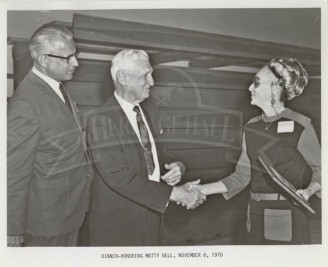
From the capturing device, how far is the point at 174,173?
159 cm

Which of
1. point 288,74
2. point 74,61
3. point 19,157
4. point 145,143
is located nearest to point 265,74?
point 288,74

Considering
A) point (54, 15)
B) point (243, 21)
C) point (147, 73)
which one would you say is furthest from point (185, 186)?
point (54, 15)

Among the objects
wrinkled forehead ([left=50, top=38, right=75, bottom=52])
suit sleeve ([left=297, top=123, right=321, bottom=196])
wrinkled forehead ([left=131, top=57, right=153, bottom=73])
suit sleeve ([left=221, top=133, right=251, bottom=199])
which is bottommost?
suit sleeve ([left=221, top=133, right=251, bottom=199])

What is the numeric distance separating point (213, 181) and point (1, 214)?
90 cm

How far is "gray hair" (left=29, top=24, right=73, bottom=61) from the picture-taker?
5.14 ft

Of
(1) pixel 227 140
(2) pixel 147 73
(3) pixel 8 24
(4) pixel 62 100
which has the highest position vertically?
(3) pixel 8 24

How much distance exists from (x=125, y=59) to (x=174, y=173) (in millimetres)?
513

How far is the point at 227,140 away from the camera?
1617 millimetres

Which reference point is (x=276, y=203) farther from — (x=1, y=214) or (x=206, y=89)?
(x=1, y=214)

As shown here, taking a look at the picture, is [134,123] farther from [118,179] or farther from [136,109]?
[118,179]

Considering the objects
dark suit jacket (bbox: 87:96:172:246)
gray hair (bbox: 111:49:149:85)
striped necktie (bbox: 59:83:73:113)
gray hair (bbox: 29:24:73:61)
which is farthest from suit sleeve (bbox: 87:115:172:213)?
gray hair (bbox: 29:24:73:61)

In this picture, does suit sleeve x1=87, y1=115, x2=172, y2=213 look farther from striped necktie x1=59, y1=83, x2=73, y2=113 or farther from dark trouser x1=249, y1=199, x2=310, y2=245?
dark trouser x1=249, y1=199, x2=310, y2=245

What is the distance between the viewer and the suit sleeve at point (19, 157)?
1538mm

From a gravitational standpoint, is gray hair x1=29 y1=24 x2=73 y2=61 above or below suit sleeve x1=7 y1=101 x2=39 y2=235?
above
